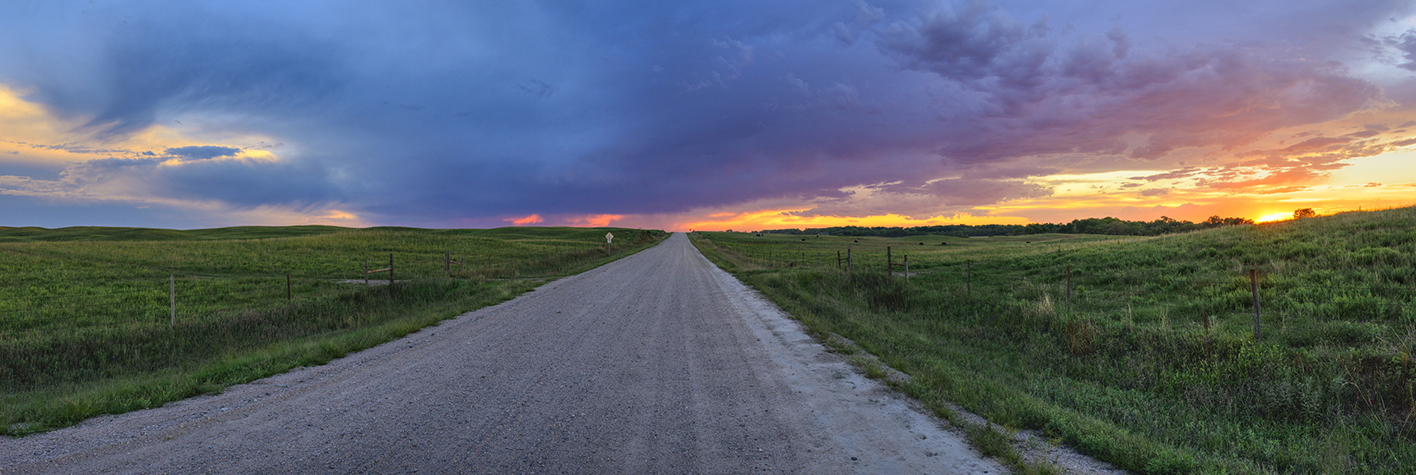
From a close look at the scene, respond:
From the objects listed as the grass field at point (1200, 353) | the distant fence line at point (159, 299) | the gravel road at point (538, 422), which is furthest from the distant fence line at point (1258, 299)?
the distant fence line at point (159, 299)

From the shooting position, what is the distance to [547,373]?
714 cm

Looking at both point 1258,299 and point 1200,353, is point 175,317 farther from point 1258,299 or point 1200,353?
point 1258,299

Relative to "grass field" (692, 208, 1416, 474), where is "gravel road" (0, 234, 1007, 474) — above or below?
above

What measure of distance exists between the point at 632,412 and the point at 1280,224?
3078 cm

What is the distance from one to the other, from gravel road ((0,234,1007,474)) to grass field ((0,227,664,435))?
0.83m

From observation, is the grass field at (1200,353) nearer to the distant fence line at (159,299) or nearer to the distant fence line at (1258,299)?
the distant fence line at (1258,299)

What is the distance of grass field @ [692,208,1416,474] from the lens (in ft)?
16.5

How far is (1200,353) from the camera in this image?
27.9 ft

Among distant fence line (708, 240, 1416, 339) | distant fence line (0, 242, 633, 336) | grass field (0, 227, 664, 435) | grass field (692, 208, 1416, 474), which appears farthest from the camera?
distant fence line (0, 242, 633, 336)

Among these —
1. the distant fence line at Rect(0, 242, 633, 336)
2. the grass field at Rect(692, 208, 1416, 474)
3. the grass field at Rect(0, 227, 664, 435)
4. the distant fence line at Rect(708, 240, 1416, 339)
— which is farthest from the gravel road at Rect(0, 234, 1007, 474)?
the distant fence line at Rect(0, 242, 633, 336)

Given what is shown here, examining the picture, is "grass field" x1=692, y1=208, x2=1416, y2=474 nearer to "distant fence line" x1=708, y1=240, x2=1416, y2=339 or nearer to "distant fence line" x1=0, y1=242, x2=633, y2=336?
"distant fence line" x1=708, y1=240, x2=1416, y2=339

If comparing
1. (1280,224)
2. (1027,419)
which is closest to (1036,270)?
(1280,224)

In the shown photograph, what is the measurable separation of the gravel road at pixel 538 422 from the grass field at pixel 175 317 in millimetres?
834

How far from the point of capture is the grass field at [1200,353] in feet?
16.5
